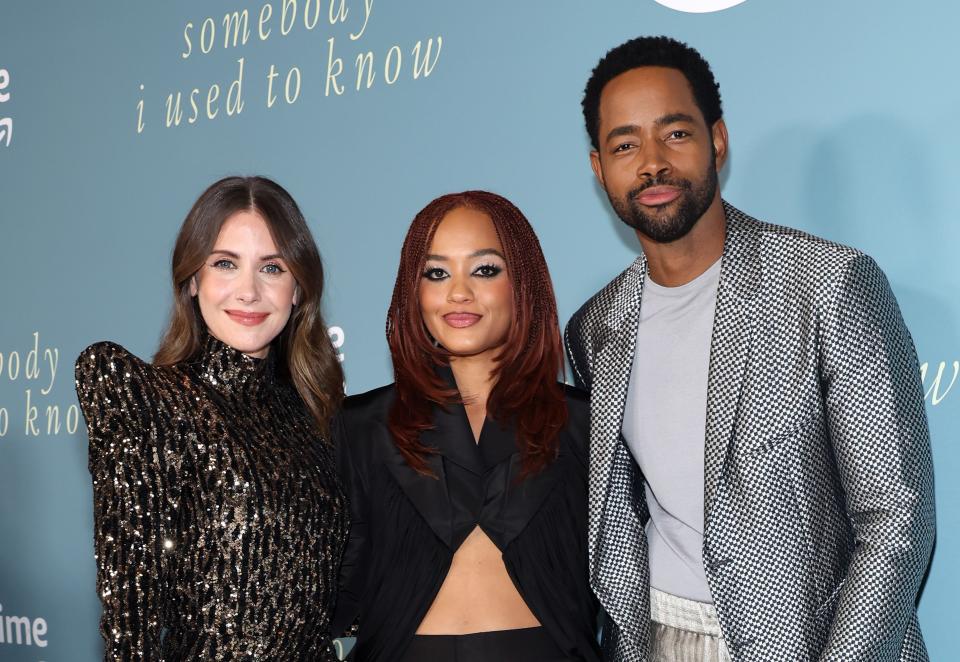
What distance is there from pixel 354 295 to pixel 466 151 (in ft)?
2.02

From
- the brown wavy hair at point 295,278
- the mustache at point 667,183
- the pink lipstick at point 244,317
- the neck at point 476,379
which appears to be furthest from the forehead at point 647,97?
the pink lipstick at point 244,317

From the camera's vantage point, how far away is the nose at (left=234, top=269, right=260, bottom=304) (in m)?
2.51

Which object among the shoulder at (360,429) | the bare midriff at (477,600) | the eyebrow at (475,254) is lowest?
the bare midriff at (477,600)

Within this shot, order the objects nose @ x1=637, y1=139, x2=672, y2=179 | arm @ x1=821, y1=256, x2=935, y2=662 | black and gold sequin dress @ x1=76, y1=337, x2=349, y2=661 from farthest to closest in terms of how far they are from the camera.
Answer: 1. nose @ x1=637, y1=139, x2=672, y2=179
2. black and gold sequin dress @ x1=76, y1=337, x2=349, y2=661
3. arm @ x1=821, y1=256, x2=935, y2=662

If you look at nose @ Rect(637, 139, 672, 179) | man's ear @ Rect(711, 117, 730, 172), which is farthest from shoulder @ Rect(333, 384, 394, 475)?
man's ear @ Rect(711, 117, 730, 172)

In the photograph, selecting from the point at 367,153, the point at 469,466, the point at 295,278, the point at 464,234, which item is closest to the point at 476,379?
the point at 469,466

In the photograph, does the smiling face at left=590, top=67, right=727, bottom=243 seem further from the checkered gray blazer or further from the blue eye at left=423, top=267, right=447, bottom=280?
the blue eye at left=423, top=267, right=447, bottom=280

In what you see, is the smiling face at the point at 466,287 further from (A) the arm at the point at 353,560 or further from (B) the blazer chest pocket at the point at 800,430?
(B) the blazer chest pocket at the point at 800,430

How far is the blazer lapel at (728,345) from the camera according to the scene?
2.14 metres

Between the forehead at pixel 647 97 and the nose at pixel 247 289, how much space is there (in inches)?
34.8

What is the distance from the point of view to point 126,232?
4039mm

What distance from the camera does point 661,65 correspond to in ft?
7.91

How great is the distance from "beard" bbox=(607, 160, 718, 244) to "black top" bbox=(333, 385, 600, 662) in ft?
1.80

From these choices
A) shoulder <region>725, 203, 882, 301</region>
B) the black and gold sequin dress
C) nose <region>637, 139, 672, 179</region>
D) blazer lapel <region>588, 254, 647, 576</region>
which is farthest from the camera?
blazer lapel <region>588, 254, 647, 576</region>
